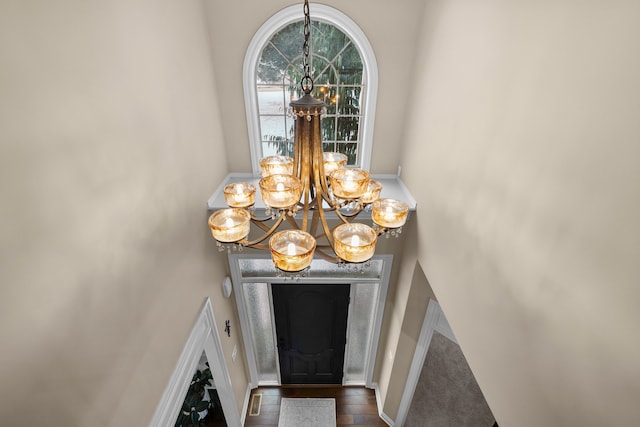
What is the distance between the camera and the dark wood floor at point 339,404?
4148 millimetres

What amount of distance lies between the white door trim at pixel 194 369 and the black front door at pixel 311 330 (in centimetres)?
101

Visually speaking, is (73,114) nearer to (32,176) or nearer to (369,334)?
(32,176)

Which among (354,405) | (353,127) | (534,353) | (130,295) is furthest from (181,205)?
(354,405)

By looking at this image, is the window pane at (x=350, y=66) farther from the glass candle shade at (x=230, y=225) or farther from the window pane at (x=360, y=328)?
the window pane at (x=360, y=328)

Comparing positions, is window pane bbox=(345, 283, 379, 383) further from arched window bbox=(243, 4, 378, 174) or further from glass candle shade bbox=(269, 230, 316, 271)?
glass candle shade bbox=(269, 230, 316, 271)

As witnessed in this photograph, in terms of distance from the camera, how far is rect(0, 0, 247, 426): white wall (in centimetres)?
108

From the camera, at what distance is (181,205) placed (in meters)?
2.28

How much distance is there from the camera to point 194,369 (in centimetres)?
245

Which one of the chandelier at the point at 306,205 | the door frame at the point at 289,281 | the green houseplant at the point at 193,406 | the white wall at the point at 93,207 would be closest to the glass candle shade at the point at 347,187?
the chandelier at the point at 306,205

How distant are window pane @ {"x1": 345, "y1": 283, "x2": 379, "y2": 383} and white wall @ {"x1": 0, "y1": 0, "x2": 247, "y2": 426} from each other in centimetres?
219

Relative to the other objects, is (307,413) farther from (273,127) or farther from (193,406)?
(273,127)

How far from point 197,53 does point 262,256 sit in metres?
2.04

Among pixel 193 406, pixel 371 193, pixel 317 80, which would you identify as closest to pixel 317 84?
pixel 317 80

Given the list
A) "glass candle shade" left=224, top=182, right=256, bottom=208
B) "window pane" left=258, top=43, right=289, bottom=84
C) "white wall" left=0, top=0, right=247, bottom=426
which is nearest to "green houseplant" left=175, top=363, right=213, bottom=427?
"white wall" left=0, top=0, right=247, bottom=426
